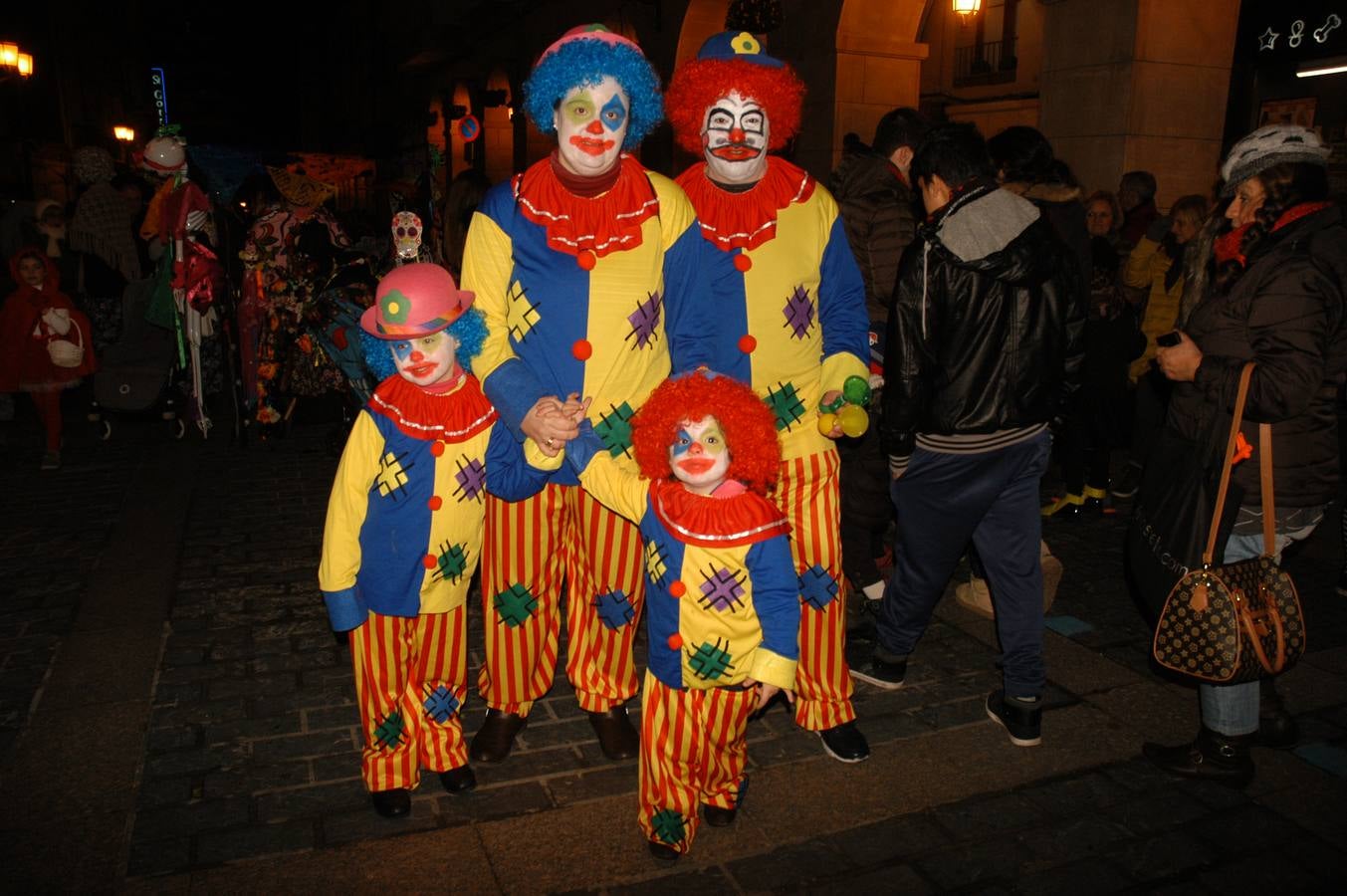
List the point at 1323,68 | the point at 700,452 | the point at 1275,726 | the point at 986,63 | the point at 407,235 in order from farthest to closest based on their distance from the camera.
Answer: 1. the point at 986,63
2. the point at 1323,68
3. the point at 407,235
4. the point at 1275,726
5. the point at 700,452

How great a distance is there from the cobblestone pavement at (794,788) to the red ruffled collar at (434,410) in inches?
48.9

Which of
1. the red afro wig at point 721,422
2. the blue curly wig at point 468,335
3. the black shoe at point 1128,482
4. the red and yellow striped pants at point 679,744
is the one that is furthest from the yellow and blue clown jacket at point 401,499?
the black shoe at point 1128,482

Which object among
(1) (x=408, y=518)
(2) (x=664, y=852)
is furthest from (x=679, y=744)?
(1) (x=408, y=518)

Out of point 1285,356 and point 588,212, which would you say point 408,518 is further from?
point 1285,356

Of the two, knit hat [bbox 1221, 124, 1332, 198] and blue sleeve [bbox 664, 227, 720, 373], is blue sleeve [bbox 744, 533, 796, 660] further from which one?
knit hat [bbox 1221, 124, 1332, 198]

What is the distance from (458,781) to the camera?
10.9 ft

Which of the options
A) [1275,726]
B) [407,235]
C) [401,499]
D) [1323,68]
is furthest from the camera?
[1323,68]

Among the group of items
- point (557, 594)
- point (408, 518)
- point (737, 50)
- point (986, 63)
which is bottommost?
point (557, 594)

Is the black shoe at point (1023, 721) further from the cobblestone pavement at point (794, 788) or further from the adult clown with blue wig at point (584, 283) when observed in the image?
the adult clown with blue wig at point (584, 283)

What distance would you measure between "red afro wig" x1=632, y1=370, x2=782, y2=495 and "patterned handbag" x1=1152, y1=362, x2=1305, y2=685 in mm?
1369

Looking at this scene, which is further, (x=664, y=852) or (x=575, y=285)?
(x=575, y=285)

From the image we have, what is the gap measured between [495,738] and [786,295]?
1.87m

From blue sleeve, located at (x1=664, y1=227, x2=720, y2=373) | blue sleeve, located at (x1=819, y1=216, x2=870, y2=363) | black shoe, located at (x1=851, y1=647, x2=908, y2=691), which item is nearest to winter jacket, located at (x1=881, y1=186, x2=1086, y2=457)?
blue sleeve, located at (x1=819, y1=216, x2=870, y2=363)

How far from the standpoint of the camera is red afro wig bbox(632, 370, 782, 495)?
2.83 meters
